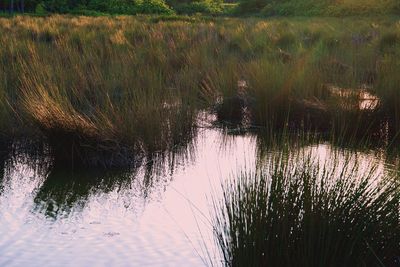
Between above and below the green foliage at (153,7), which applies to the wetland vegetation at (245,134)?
above

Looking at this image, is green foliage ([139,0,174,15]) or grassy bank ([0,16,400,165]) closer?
grassy bank ([0,16,400,165])

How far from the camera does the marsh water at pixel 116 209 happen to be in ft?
12.9

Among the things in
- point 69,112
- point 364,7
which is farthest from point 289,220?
point 364,7

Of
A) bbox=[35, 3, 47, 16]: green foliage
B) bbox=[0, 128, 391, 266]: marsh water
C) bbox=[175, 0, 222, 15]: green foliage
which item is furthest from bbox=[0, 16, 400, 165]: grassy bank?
bbox=[175, 0, 222, 15]: green foliage

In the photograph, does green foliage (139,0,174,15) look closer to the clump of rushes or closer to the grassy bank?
the grassy bank

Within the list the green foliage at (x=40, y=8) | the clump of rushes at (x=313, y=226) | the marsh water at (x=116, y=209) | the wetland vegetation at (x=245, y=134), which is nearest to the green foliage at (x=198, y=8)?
the green foliage at (x=40, y=8)

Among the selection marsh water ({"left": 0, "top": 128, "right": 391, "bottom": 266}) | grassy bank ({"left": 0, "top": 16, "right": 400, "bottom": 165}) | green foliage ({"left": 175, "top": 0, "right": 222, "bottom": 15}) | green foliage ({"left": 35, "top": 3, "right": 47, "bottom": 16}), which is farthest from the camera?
green foliage ({"left": 175, "top": 0, "right": 222, "bottom": 15})

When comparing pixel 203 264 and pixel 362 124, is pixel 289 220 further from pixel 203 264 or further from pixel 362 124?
pixel 362 124

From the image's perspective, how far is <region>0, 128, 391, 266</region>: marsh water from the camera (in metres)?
3.93

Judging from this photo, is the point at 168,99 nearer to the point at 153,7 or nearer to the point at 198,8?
the point at 153,7

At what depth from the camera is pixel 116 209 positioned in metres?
4.75

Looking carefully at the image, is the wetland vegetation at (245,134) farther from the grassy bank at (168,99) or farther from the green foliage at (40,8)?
the green foliage at (40,8)

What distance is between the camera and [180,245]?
407 cm

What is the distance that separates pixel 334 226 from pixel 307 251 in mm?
165
